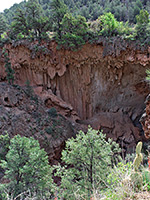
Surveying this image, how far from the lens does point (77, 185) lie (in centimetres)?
697

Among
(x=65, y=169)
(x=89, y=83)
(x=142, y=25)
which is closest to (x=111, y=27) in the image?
(x=142, y=25)

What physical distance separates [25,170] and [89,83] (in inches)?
527

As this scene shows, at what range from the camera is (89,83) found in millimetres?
19094

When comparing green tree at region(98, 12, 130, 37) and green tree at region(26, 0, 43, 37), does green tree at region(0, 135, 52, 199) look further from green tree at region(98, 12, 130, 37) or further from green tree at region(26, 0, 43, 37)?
green tree at region(98, 12, 130, 37)

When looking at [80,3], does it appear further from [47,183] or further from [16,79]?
[47,183]

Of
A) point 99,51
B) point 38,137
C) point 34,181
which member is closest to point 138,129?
point 99,51

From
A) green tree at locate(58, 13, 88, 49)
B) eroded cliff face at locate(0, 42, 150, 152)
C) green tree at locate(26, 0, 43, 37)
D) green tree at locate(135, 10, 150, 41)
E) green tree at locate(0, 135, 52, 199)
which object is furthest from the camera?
eroded cliff face at locate(0, 42, 150, 152)

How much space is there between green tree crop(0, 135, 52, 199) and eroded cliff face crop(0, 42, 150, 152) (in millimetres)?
9999

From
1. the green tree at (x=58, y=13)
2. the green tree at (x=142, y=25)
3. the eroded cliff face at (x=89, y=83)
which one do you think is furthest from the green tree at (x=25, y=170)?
the green tree at (x=142, y=25)

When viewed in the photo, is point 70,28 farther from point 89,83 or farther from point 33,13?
point 89,83

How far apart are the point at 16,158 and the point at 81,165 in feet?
10.7

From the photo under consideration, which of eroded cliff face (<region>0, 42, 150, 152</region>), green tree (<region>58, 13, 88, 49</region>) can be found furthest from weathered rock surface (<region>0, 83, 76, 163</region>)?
green tree (<region>58, 13, 88, 49</region>)

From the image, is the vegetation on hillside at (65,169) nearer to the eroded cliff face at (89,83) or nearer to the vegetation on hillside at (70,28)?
the eroded cliff face at (89,83)

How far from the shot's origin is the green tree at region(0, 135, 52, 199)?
7598 millimetres
